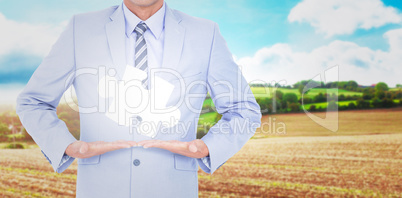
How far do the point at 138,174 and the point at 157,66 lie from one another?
0.62 m

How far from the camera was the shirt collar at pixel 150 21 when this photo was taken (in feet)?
6.57

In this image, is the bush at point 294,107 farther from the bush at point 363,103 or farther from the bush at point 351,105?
the bush at point 363,103

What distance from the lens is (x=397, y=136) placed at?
13.4m

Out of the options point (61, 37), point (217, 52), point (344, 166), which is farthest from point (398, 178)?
point (61, 37)

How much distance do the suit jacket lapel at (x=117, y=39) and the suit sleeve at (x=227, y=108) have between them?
1.71 feet

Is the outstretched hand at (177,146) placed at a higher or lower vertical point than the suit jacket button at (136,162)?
higher

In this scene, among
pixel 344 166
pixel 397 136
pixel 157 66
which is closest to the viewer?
pixel 157 66

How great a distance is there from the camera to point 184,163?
6.39 ft

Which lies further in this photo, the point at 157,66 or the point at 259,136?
the point at 259,136

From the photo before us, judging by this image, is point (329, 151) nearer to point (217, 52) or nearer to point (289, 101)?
point (289, 101)

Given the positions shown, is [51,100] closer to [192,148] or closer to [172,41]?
[172,41]

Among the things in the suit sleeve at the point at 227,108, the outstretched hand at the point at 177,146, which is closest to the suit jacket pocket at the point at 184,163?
the suit sleeve at the point at 227,108

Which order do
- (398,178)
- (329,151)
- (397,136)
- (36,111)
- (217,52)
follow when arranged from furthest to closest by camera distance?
(397,136)
(329,151)
(398,178)
(217,52)
(36,111)
